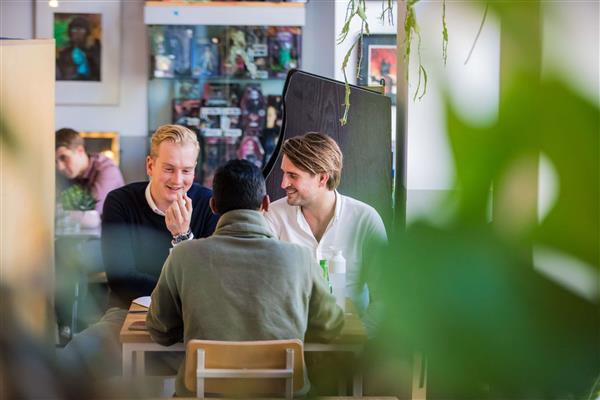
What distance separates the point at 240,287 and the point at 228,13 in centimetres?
410

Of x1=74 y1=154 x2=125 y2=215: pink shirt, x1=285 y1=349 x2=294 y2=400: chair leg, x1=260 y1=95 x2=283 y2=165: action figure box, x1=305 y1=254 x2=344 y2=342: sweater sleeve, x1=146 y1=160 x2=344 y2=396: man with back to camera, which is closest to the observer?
x1=285 y1=349 x2=294 y2=400: chair leg

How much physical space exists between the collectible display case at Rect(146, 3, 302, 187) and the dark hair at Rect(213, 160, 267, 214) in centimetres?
372

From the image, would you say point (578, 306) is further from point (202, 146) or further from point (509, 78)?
point (202, 146)

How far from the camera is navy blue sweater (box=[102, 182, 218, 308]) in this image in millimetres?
2840

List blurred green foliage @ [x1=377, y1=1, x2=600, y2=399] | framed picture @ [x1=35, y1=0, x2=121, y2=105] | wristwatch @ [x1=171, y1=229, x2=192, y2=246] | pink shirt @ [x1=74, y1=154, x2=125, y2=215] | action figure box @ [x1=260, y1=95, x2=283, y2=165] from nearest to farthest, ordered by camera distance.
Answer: blurred green foliage @ [x1=377, y1=1, x2=600, y2=399]
wristwatch @ [x1=171, y1=229, x2=192, y2=246]
pink shirt @ [x1=74, y1=154, x2=125, y2=215]
action figure box @ [x1=260, y1=95, x2=283, y2=165]
framed picture @ [x1=35, y1=0, x2=121, y2=105]

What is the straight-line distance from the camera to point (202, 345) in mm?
1995

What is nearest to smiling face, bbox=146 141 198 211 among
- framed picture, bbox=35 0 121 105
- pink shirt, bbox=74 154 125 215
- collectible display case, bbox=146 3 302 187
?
pink shirt, bbox=74 154 125 215

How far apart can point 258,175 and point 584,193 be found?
2.10m

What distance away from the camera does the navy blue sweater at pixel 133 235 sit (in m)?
2.84

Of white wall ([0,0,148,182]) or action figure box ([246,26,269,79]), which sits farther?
white wall ([0,0,148,182])

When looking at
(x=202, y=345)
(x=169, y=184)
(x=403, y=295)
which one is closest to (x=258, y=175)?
(x=202, y=345)

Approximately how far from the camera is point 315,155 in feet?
9.21

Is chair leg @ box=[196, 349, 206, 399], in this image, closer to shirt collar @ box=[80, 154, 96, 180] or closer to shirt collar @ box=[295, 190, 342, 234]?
shirt collar @ box=[295, 190, 342, 234]

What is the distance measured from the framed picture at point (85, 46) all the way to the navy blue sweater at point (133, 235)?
337 cm
